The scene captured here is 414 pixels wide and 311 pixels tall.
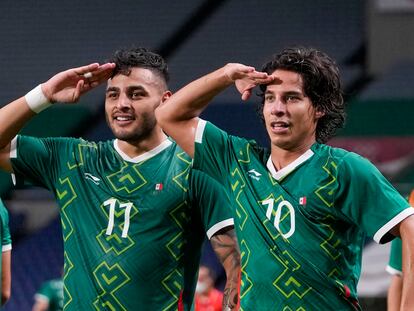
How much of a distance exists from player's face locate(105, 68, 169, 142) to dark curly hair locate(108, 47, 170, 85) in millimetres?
26

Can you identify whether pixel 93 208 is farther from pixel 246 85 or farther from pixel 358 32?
pixel 358 32

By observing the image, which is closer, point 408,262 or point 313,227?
point 408,262

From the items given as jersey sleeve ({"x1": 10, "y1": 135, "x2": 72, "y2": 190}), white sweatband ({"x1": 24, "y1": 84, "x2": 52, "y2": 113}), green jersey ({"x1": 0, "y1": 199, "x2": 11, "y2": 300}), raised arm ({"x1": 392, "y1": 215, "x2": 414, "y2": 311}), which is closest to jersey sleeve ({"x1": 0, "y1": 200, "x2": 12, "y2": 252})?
green jersey ({"x1": 0, "y1": 199, "x2": 11, "y2": 300})

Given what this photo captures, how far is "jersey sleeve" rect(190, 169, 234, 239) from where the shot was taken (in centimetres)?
456

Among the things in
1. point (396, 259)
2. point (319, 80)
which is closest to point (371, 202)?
point (319, 80)

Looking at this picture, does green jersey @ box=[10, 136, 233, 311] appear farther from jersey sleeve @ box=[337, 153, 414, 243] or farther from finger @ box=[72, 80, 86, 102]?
jersey sleeve @ box=[337, 153, 414, 243]

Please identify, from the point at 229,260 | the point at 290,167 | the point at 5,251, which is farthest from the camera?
the point at 5,251

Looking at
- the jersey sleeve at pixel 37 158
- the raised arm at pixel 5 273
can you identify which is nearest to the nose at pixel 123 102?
the jersey sleeve at pixel 37 158

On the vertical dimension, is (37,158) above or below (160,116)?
below

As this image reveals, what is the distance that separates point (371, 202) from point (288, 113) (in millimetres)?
496

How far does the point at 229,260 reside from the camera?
4539mm

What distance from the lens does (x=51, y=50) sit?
1437cm

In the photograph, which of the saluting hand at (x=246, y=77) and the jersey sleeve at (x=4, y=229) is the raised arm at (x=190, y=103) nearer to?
the saluting hand at (x=246, y=77)

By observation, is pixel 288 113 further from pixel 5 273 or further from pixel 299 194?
pixel 5 273
